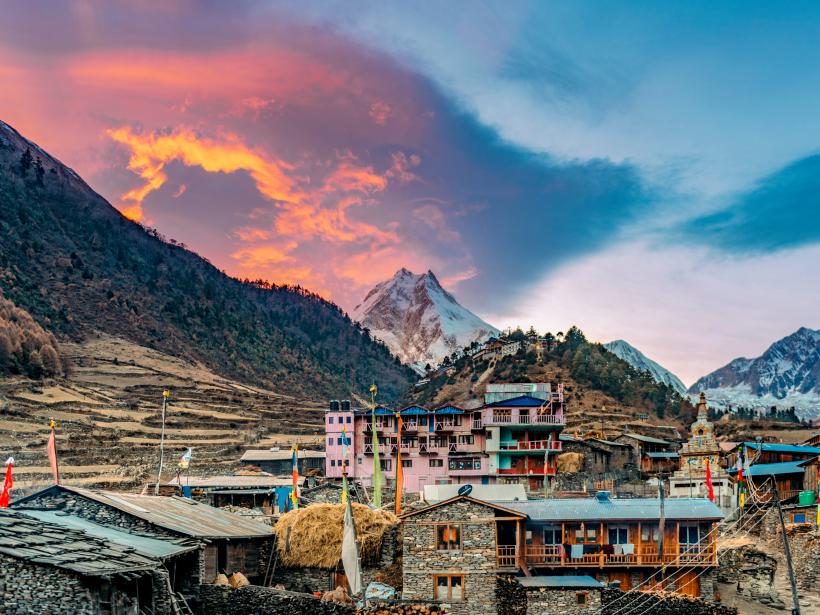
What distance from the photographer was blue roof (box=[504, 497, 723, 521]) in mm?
40781

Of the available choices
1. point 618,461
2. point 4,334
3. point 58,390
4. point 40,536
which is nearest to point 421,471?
point 618,461

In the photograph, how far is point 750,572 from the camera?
143 ft

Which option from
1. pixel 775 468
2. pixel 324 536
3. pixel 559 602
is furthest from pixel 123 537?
pixel 775 468

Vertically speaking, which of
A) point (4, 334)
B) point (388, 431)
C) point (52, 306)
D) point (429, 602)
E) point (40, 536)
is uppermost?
point (52, 306)

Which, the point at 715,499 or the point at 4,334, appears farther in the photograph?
the point at 4,334

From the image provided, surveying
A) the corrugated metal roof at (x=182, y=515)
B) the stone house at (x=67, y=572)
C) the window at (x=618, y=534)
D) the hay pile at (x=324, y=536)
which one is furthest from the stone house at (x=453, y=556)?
the stone house at (x=67, y=572)

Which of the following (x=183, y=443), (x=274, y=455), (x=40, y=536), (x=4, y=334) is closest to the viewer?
(x=40, y=536)

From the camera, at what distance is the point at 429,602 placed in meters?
34.9

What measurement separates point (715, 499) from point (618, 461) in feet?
53.2

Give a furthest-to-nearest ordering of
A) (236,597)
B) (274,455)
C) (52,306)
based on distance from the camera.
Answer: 1. (52,306)
2. (274,455)
3. (236,597)

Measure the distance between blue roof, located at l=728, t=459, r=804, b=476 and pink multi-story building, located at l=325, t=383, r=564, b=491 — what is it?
13318 millimetres

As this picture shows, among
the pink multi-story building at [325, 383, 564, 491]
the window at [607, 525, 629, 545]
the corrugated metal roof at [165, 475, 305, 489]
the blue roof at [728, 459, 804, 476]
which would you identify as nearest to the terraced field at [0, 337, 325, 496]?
the corrugated metal roof at [165, 475, 305, 489]

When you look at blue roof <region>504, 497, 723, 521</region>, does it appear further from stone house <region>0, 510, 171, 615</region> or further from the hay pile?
stone house <region>0, 510, 171, 615</region>

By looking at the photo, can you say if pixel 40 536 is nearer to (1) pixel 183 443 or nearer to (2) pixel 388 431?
(2) pixel 388 431
